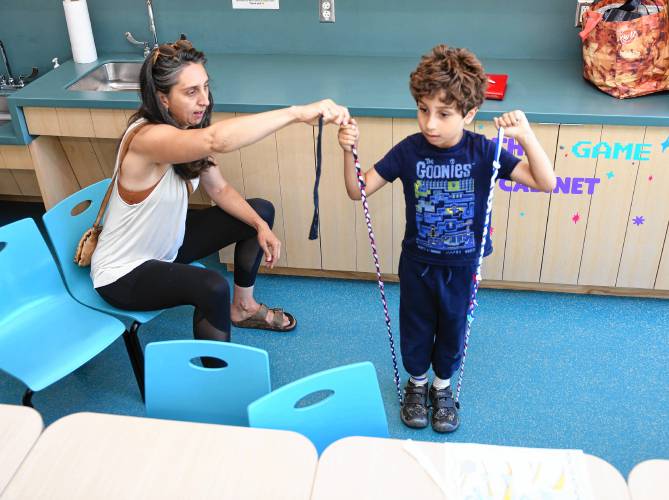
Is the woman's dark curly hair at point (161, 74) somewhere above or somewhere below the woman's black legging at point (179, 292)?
above

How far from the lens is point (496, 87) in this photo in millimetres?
2854

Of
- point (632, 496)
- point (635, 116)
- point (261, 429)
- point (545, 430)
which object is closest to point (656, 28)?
point (635, 116)

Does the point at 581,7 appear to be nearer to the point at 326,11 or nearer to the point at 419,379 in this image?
the point at 326,11

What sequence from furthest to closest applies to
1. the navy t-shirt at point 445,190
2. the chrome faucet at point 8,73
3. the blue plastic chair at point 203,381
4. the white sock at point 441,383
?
1. the chrome faucet at point 8,73
2. the white sock at point 441,383
3. the navy t-shirt at point 445,190
4. the blue plastic chair at point 203,381

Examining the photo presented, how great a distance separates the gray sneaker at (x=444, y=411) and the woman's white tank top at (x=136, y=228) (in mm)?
1113

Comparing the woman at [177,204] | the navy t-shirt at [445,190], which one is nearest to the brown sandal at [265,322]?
the woman at [177,204]

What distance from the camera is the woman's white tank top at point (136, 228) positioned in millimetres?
2430

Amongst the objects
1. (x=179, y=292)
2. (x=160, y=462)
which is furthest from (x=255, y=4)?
(x=160, y=462)

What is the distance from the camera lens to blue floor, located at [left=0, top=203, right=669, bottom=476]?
248cm

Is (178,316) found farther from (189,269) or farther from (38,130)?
(38,130)

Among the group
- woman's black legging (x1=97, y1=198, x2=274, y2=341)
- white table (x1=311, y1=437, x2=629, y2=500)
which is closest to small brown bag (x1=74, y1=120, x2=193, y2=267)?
woman's black legging (x1=97, y1=198, x2=274, y2=341)

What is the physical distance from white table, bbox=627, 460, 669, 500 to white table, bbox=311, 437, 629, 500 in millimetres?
23

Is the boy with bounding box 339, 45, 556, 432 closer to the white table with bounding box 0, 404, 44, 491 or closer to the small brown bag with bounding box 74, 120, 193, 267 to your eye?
the small brown bag with bounding box 74, 120, 193, 267

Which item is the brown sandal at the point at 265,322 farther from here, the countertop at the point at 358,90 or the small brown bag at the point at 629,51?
the small brown bag at the point at 629,51
